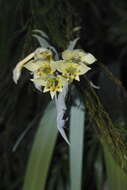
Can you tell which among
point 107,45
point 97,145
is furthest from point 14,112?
point 107,45

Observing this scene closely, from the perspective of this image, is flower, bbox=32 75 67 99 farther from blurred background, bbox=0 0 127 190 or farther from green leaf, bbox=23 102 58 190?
green leaf, bbox=23 102 58 190

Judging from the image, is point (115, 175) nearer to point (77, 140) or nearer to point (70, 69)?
point (77, 140)

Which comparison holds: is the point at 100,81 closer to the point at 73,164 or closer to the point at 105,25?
the point at 73,164

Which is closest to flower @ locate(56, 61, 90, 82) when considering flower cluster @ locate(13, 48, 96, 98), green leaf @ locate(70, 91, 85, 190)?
flower cluster @ locate(13, 48, 96, 98)

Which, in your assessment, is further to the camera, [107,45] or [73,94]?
[107,45]

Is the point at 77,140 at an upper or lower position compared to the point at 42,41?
lower

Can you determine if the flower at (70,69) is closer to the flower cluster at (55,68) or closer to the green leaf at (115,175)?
the flower cluster at (55,68)

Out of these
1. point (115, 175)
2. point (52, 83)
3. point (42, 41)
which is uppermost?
point (42, 41)

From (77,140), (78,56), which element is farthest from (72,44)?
(77,140)
